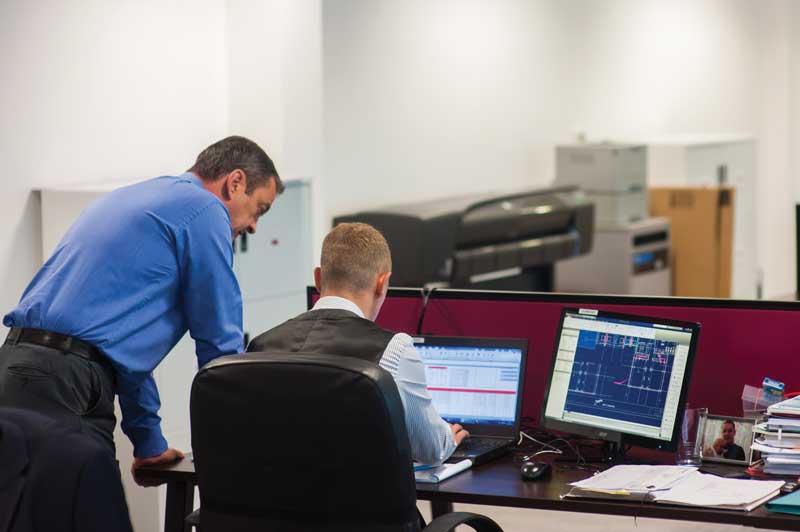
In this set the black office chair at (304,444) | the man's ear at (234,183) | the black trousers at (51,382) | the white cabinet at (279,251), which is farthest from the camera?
the white cabinet at (279,251)

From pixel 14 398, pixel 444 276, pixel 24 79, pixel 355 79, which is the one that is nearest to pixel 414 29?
pixel 355 79

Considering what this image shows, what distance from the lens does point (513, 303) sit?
9.91 ft

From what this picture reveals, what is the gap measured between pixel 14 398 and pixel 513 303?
49.5 inches

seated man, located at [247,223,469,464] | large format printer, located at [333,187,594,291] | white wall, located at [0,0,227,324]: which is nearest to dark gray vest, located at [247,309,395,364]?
seated man, located at [247,223,469,464]

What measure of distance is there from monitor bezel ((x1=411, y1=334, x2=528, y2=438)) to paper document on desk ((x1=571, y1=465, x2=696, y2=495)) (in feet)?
1.01

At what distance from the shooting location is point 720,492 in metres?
2.28

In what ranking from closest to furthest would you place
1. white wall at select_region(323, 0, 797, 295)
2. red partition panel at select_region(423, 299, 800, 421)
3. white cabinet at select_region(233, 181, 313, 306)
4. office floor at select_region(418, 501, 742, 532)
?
red partition panel at select_region(423, 299, 800, 421), office floor at select_region(418, 501, 742, 532), white cabinet at select_region(233, 181, 313, 306), white wall at select_region(323, 0, 797, 295)

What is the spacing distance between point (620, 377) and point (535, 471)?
0.35 meters

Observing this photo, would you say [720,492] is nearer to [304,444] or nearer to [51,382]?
[304,444]

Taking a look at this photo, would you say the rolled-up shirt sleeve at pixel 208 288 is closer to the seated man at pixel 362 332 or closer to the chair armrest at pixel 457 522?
the seated man at pixel 362 332

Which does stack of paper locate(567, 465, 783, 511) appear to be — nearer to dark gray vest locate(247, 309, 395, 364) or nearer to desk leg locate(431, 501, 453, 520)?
dark gray vest locate(247, 309, 395, 364)

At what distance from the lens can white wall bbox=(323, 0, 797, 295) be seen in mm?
6559

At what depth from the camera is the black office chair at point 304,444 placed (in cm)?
193

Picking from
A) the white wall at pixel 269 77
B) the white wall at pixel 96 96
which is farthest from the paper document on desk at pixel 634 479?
the white wall at pixel 269 77
